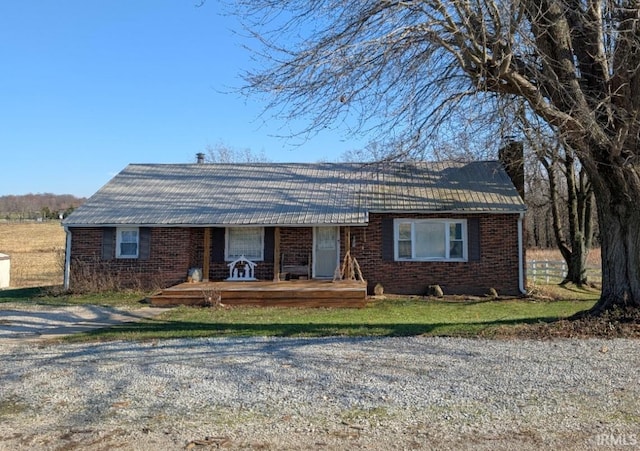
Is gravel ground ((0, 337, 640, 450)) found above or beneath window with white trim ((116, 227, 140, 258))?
beneath

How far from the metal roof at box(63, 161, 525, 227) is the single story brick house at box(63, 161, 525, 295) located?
0.07m

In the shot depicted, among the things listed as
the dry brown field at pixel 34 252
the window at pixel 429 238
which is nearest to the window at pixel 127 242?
the dry brown field at pixel 34 252

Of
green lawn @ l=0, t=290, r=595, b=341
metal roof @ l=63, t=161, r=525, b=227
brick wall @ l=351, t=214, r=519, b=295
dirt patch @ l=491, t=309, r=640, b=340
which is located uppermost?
metal roof @ l=63, t=161, r=525, b=227

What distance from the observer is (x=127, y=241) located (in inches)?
625

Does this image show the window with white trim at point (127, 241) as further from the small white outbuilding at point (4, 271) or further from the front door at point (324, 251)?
the small white outbuilding at point (4, 271)

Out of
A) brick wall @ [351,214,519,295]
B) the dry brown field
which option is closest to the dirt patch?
brick wall @ [351,214,519,295]

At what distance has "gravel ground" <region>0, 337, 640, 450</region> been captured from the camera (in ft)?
12.7

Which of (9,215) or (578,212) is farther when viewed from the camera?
(9,215)

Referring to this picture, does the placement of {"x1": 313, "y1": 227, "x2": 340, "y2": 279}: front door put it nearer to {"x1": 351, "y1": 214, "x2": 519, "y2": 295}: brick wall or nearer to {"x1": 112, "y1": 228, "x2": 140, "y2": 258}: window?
{"x1": 351, "y1": 214, "x2": 519, "y2": 295}: brick wall

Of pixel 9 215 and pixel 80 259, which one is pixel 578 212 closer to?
pixel 80 259

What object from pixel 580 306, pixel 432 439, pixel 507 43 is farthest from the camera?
pixel 580 306

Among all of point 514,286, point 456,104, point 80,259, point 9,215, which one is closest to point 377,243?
point 514,286

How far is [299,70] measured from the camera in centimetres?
762

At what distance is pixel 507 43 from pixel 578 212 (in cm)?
1469
